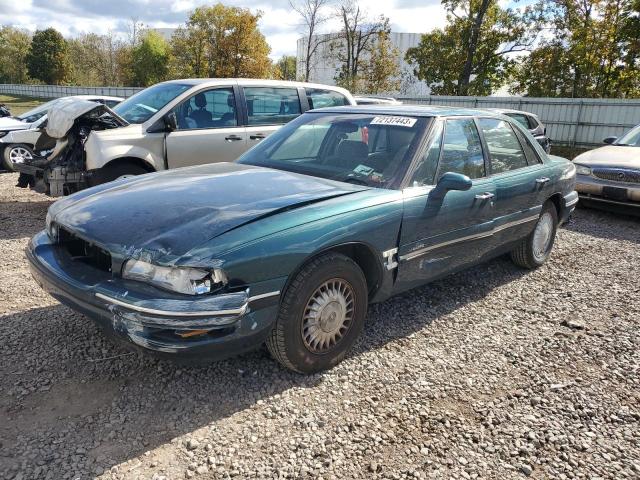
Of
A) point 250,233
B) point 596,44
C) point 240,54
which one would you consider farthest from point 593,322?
point 240,54

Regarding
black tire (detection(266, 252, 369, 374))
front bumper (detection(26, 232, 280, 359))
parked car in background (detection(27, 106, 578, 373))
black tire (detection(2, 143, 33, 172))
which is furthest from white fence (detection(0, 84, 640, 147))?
front bumper (detection(26, 232, 280, 359))

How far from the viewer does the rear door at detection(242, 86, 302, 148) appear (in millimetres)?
6848

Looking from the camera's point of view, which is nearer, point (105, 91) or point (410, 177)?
point (410, 177)

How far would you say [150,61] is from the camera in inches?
1688

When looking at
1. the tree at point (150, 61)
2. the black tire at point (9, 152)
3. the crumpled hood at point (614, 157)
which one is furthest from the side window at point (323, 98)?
the tree at point (150, 61)

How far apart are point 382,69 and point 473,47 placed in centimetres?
710

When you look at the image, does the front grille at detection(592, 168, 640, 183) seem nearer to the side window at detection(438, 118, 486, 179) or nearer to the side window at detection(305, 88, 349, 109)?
the side window at detection(305, 88, 349, 109)

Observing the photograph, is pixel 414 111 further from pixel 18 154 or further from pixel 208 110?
pixel 18 154

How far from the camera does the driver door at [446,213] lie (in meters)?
3.42

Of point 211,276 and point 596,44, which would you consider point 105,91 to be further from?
point 211,276

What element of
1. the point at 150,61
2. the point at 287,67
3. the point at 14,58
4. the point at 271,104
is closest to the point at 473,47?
the point at 271,104

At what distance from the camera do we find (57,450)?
7.80 ft

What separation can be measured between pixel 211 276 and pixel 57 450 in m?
1.09

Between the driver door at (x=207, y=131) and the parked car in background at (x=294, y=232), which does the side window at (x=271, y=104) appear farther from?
A: the parked car in background at (x=294, y=232)
